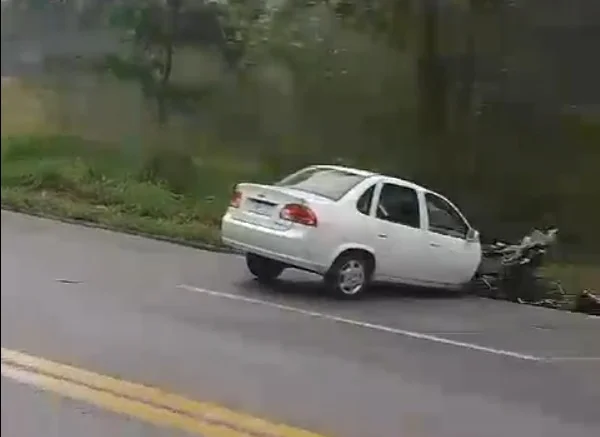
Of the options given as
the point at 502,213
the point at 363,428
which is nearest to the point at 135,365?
the point at 363,428

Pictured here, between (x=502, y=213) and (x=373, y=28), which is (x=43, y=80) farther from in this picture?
(x=502, y=213)

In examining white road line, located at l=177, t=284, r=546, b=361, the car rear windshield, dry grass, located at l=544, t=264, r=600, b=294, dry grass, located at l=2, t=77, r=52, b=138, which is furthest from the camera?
dry grass, located at l=2, t=77, r=52, b=138

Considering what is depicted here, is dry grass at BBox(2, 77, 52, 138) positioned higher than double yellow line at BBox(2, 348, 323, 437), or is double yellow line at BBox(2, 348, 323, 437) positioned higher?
dry grass at BBox(2, 77, 52, 138)

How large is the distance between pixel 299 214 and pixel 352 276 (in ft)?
0.68

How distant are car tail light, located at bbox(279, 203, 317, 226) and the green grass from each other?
11cm

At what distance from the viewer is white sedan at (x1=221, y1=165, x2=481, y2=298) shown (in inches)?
95.3

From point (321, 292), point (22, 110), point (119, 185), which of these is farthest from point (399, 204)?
point (22, 110)

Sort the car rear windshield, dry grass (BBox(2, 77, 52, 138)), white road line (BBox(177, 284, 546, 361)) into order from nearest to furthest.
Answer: white road line (BBox(177, 284, 546, 361)) < the car rear windshield < dry grass (BBox(2, 77, 52, 138))

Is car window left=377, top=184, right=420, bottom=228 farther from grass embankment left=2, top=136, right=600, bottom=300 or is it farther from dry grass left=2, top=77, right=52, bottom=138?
dry grass left=2, top=77, right=52, bottom=138

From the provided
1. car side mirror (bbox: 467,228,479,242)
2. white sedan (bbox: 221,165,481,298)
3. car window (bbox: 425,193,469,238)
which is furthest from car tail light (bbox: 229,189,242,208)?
car side mirror (bbox: 467,228,479,242)

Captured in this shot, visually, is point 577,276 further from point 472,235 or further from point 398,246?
point 398,246

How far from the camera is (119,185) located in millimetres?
2580

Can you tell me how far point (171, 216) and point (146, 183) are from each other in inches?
5.0

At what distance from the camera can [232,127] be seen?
8.18ft
